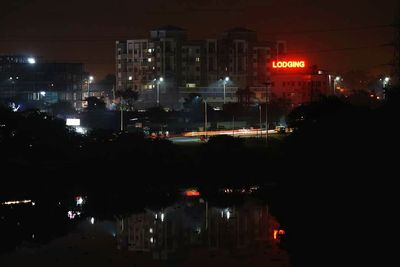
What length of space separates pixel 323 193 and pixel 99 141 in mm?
23666

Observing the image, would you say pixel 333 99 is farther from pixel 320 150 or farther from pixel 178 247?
pixel 178 247

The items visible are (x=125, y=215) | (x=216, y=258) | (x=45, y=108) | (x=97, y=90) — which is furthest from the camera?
A: (x=97, y=90)

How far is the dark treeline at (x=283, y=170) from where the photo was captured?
20.8m

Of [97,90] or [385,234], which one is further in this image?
[97,90]

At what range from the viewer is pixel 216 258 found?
21.6 metres

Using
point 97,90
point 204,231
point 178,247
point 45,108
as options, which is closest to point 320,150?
point 204,231

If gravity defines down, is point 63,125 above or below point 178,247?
above

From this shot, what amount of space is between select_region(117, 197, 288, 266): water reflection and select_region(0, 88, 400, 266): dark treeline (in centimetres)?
70

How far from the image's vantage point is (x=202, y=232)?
2533 cm

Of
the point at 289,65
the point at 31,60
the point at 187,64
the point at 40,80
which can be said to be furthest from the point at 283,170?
the point at 31,60

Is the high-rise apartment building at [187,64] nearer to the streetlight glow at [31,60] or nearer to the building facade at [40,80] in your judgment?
the building facade at [40,80]

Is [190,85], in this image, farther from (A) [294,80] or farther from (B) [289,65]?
(A) [294,80]

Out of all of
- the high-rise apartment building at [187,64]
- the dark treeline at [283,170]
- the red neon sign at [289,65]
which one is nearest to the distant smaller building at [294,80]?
the red neon sign at [289,65]

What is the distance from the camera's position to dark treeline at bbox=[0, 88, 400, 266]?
68.3 ft
